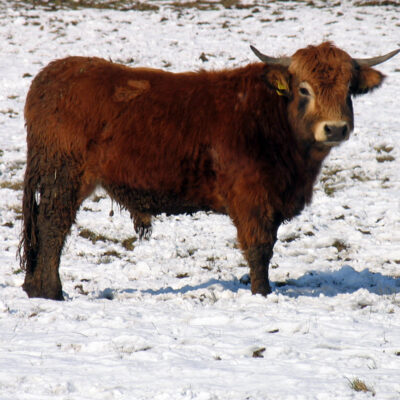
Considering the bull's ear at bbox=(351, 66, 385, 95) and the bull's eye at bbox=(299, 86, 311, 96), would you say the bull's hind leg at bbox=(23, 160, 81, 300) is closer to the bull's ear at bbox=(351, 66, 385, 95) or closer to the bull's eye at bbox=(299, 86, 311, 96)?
the bull's eye at bbox=(299, 86, 311, 96)

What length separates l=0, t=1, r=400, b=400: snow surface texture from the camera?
3707 mm

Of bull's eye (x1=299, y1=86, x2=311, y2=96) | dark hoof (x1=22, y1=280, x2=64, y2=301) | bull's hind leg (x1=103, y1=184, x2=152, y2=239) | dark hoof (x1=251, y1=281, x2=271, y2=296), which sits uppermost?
bull's eye (x1=299, y1=86, x2=311, y2=96)

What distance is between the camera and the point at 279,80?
18.7ft

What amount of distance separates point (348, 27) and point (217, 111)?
13.6 meters

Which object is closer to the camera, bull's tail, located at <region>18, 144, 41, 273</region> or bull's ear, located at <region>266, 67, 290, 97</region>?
bull's ear, located at <region>266, 67, 290, 97</region>

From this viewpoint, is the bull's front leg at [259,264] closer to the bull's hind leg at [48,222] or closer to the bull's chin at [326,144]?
the bull's chin at [326,144]

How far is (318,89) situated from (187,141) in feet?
4.05

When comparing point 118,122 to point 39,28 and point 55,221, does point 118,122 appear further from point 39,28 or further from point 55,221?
point 39,28

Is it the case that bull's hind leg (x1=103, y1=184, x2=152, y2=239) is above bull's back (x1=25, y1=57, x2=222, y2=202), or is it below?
below

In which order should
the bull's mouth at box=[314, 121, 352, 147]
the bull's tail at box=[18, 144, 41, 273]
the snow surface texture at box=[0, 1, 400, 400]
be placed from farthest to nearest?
the bull's tail at box=[18, 144, 41, 273] < the bull's mouth at box=[314, 121, 352, 147] < the snow surface texture at box=[0, 1, 400, 400]

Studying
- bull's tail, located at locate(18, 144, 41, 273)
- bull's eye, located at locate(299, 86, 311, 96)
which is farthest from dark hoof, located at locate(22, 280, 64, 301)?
bull's eye, located at locate(299, 86, 311, 96)

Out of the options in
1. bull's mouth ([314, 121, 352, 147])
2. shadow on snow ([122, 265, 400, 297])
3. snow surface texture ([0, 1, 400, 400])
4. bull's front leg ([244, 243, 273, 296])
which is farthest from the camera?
shadow on snow ([122, 265, 400, 297])

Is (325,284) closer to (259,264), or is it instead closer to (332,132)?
(259,264)

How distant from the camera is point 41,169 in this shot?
19.7ft
